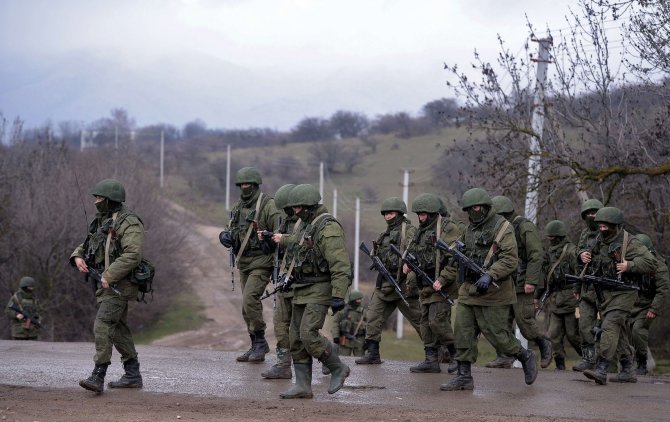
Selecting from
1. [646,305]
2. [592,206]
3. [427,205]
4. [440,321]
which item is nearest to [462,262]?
[427,205]

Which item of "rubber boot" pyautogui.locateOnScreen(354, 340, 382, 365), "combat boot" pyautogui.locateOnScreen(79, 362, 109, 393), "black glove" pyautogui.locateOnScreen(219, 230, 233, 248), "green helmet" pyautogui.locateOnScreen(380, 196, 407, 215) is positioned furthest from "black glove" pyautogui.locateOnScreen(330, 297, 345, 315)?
"rubber boot" pyautogui.locateOnScreen(354, 340, 382, 365)

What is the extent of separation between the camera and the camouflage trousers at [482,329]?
11250 mm

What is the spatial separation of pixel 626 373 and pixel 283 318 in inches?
171

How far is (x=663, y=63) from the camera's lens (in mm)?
16016

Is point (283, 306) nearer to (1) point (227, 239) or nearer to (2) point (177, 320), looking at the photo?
(1) point (227, 239)

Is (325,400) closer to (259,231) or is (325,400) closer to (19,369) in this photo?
(259,231)

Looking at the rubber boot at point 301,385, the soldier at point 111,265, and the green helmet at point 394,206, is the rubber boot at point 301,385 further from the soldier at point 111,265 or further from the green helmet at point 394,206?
the green helmet at point 394,206

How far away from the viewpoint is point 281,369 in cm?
1212

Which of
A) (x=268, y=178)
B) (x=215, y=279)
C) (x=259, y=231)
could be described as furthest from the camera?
(x=268, y=178)

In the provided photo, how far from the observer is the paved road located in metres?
10.6

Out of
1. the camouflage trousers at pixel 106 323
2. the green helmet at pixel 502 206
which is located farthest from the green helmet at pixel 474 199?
the camouflage trousers at pixel 106 323

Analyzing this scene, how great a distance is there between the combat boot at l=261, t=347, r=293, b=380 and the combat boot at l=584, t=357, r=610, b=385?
3.41 m

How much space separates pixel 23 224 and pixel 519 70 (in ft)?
65.7

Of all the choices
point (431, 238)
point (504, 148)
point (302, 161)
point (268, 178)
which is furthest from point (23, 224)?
point (302, 161)
